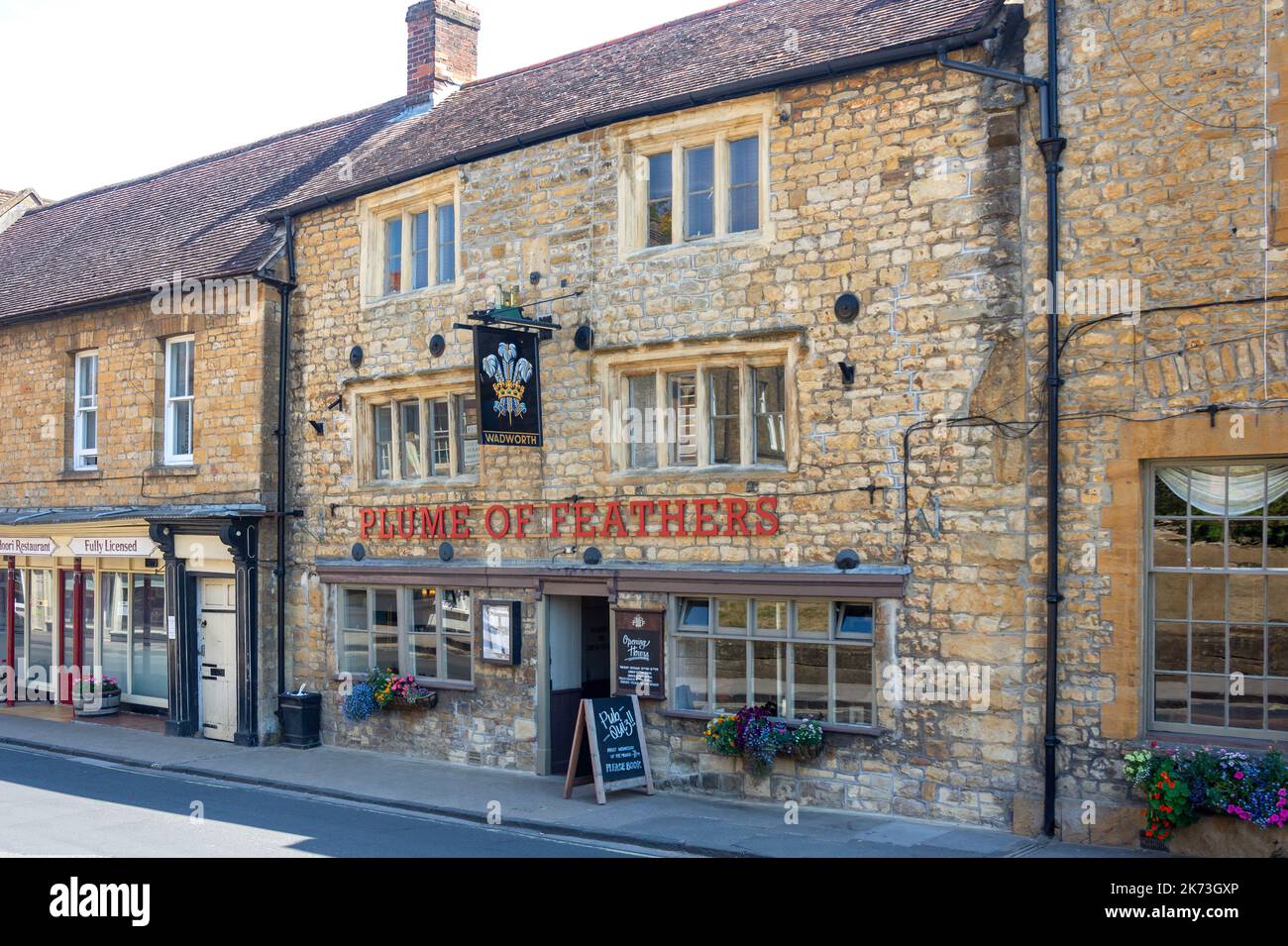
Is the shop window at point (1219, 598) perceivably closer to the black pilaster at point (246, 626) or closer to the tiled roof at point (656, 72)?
the tiled roof at point (656, 72)

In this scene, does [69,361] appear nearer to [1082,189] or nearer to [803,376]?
[803,376]

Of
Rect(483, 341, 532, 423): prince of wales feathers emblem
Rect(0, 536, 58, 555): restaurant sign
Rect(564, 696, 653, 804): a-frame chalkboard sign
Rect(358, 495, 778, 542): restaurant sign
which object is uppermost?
Rect(483, 341, 532, 423): prince of wales feathers emblem

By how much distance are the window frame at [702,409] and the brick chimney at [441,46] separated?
321 inches

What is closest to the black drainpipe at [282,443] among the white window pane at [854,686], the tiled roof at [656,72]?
the tiled roof at [656,72]

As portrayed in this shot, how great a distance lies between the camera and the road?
35.1ft

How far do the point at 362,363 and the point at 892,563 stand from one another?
8.23 meters

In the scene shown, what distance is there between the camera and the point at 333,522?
16953mm

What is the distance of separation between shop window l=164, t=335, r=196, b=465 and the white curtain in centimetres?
1422

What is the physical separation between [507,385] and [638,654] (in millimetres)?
3360

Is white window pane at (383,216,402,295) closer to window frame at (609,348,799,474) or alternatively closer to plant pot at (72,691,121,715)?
window frame at (609,348,799,474)

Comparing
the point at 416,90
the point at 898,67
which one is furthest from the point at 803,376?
the point at 416,90

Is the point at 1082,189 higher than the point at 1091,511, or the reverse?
the point at 1082,189

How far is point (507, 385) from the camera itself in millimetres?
13844

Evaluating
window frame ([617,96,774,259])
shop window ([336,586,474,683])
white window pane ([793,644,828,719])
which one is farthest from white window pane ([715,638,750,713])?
window frame ([617,96,774,259])
